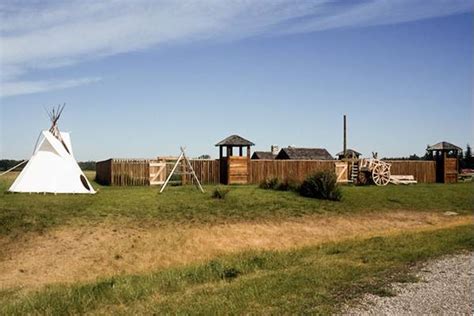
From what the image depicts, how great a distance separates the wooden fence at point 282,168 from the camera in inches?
1323

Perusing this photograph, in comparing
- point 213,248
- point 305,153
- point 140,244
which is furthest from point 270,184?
point 305,153

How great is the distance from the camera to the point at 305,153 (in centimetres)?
4834

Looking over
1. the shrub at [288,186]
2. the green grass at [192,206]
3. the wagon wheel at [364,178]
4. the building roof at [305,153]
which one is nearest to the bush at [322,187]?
the green grass at [192,206]

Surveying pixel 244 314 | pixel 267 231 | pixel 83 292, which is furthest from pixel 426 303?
pixel 267 231

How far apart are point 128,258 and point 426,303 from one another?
367 inches

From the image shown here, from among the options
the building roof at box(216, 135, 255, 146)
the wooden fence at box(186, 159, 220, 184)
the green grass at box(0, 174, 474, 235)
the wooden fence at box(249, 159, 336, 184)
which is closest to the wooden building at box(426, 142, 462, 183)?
the wooden fence at box(249, 159, 336, 184)

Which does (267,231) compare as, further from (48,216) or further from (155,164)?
(155,164)

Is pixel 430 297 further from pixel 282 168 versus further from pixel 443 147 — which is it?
pixel 443 147

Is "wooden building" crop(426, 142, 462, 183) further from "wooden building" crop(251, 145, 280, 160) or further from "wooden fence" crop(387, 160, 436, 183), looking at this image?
"wooden building" crop(251, 145, 280, 160)

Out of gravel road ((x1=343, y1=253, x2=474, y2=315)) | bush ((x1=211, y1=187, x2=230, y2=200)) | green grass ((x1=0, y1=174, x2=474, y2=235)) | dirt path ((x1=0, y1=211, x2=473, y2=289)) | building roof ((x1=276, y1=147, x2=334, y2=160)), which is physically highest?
building roof ((x1=276, y1=147, x2=334, y2=160))

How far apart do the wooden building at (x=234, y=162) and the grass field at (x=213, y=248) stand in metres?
7.41

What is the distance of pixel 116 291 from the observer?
30.2 ft

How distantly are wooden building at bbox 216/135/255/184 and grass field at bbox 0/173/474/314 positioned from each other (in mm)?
7411

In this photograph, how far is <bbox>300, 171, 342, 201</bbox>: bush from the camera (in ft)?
78.2
